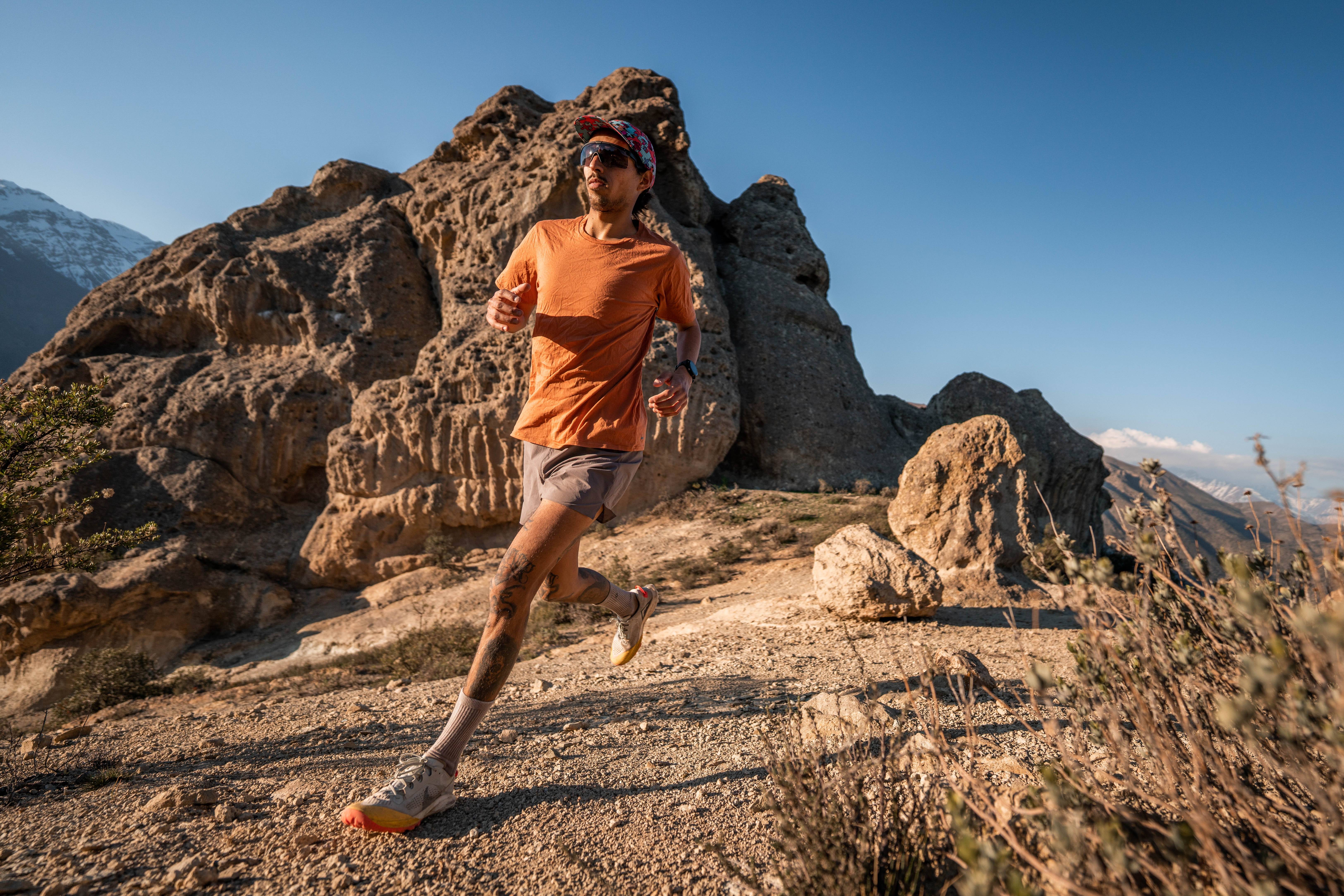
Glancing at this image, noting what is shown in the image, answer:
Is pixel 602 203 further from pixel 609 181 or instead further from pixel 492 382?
pixel 492 382

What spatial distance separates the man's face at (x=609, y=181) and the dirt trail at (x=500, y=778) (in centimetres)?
200

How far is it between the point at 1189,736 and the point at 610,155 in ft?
8.06

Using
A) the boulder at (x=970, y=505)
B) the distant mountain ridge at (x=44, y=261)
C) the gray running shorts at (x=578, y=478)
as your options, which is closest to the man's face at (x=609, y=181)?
the gray running shorts at (x=578, y=478)

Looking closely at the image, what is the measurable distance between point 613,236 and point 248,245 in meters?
15.1

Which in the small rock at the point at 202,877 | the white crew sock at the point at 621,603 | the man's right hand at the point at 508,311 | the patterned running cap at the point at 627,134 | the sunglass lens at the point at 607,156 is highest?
the patterned running cap at the point at 627,134

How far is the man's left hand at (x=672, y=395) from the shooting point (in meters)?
2.57

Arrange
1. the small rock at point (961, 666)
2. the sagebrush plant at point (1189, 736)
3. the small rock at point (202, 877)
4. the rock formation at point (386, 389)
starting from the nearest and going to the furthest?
the sagebrush plant at point (1189, 736)
the small rock at point (202, 877)
the small rock at point (961, 666)
the rock formation at point (386, 389)

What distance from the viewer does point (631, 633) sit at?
2977 millimetres

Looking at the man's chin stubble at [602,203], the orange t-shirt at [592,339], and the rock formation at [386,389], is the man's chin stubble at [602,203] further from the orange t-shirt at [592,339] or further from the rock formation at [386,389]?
the rock formation at [386,389]

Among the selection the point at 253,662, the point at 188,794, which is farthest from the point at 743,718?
the point at 253,662

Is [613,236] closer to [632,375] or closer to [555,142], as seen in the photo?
[632,375]

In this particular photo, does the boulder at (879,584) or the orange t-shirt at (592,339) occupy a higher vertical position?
the orange t-shirt at (592,339)

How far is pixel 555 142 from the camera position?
11.6m

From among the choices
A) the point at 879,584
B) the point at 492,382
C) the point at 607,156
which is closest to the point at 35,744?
the point at 607,156
